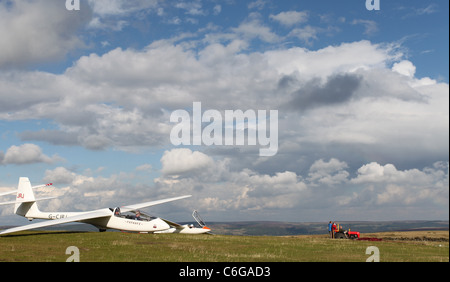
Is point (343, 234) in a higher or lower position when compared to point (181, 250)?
lower

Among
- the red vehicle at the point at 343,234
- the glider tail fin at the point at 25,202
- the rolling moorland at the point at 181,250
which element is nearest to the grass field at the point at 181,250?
the rolling moorland at the point at 181,250

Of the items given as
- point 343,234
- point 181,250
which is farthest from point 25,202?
point 343,234

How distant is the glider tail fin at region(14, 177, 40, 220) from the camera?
59.0 m

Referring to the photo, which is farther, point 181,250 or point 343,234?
point 343,234

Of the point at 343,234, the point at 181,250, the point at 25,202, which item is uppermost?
the point at 25,202

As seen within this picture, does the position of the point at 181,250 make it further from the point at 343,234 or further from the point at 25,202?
Answer: the point at 25,202

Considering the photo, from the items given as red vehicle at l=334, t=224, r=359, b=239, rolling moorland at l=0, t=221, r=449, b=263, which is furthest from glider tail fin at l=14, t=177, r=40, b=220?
red vehicle at l=334, t=224, r=359, b=239

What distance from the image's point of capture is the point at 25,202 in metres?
59.5

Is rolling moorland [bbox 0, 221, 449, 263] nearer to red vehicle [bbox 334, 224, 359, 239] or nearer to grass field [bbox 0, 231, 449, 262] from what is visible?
grass field [bbox 0, 231, 449, 262]

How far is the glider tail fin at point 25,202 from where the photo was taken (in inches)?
2322

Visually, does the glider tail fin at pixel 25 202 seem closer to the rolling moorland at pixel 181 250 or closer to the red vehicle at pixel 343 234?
the rolling moorland at pixel 181 250

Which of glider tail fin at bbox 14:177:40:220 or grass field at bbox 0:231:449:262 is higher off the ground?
glider tail fin at bbox 14:177:40:220

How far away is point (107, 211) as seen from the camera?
1731 inches
